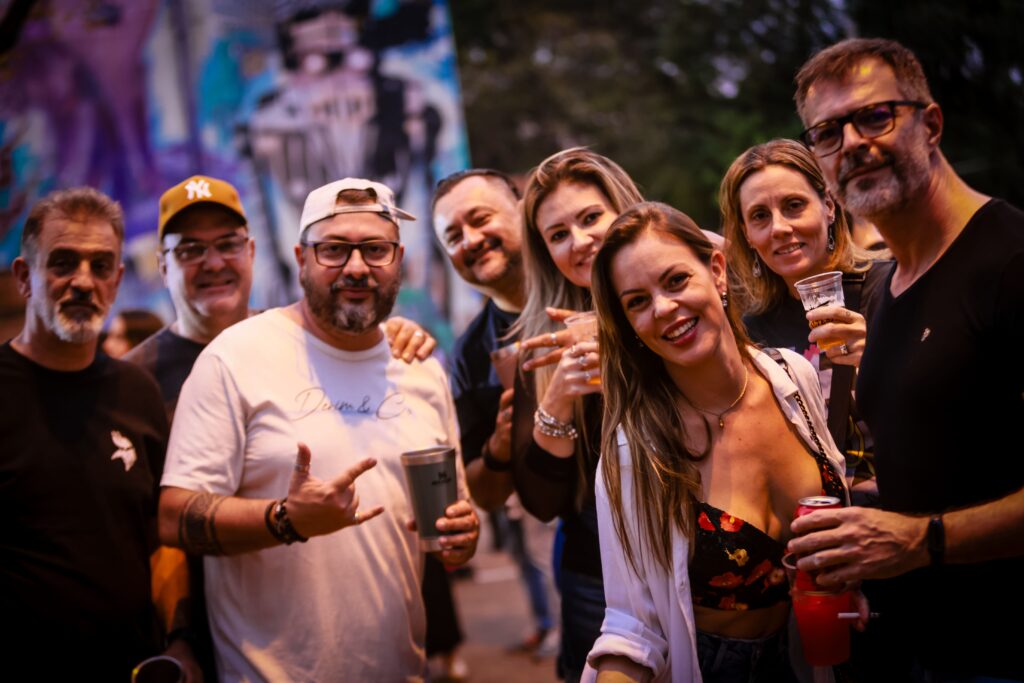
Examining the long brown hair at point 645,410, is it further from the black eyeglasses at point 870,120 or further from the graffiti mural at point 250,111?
the graffiti mural at point 250,111

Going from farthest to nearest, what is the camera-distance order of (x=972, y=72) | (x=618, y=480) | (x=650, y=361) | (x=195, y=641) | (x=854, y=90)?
(x=972, y=72) < (x=195, y=641) < (x=650, y=361) < (x=618, y=480) < (x=854, y=90)

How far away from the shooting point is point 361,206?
3.07m

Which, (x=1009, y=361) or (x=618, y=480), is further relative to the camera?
(x=618, y=480)

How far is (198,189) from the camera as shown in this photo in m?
3.61

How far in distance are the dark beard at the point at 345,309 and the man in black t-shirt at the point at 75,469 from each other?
0.75 m

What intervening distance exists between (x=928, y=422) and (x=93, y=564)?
2561 mm

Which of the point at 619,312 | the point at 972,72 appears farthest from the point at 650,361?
the point at 972,72

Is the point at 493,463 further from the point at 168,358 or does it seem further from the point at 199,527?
the point at 168,358

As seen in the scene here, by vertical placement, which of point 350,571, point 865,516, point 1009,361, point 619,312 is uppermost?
point 619,312

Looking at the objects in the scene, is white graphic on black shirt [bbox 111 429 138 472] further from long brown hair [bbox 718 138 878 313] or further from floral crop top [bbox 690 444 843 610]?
long brown hair [bbox 718 138 878 313]

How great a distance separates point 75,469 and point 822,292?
8.12 ft

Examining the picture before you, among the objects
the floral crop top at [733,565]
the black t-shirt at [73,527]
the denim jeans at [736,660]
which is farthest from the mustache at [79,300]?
the denim jeans at [736,660]

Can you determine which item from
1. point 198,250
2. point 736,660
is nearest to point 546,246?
point 198,250

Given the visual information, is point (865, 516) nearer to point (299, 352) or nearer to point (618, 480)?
point (618, 480)
